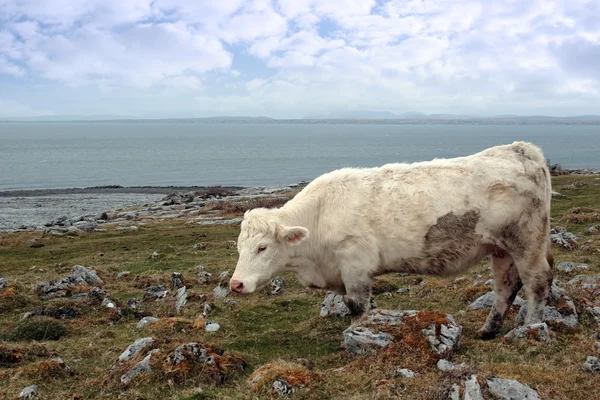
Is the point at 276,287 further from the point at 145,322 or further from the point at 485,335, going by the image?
the point at 485,335

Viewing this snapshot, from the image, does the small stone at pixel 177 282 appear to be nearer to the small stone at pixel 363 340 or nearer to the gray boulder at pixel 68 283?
the gray boulder at pixel 68 283

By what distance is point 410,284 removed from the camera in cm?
1445

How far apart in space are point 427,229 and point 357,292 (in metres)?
1.67

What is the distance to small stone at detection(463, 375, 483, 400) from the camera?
238 inches

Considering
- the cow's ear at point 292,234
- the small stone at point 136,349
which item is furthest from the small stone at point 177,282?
the cow's ear at point 292,234

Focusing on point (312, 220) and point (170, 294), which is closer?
point (312, 220)

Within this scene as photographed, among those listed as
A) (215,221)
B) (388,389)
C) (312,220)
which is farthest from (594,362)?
(215,221)

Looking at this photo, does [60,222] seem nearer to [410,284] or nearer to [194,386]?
[410,284]

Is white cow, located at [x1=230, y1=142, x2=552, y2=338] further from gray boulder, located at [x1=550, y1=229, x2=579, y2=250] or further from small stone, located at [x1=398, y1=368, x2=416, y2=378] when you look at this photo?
gray boulder, located at [x1=550, y1=229, x2=579, y2=250]

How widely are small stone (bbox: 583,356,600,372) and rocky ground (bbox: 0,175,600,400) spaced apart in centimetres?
2

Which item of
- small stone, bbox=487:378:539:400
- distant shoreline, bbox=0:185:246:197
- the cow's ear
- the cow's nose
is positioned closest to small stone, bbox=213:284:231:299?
the cow's nose

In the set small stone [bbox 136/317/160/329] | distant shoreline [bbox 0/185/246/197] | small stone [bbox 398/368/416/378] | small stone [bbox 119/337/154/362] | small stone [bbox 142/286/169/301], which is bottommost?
distant shoreline [bbox 0/185/246/197]

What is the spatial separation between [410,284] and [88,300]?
8.55 metres

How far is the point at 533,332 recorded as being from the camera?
8.66m
